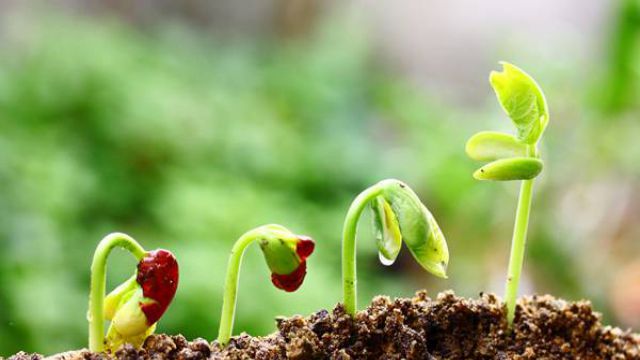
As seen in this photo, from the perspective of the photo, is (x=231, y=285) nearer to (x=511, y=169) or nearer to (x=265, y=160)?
(x=511, y=169)

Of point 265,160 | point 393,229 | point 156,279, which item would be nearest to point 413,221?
point 393,229

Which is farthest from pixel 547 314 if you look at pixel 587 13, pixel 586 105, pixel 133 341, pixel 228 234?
pixel 587 13

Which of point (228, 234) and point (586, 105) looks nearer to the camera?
point (228, 234)

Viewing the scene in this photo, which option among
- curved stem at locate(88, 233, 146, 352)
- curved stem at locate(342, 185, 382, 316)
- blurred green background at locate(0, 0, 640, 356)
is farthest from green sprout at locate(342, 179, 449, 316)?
blurred green background at locate(0, 0, 640, 356)

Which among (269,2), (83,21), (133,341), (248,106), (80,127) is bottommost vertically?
(133,341)

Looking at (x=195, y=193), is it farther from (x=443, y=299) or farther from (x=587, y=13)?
(x=587, y=13)

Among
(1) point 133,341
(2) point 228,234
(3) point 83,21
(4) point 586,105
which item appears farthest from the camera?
(3) point 83,21

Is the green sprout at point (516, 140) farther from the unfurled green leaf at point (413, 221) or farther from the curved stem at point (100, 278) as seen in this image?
the curved stem at point (100, 278)
